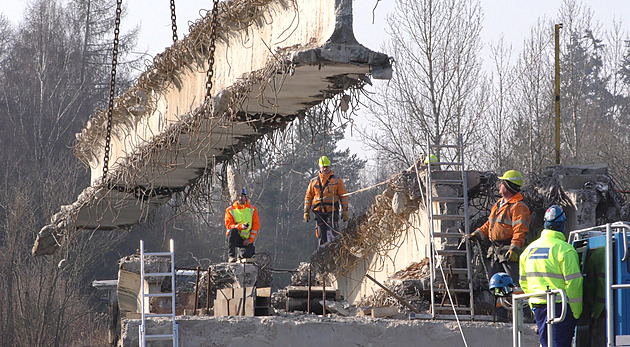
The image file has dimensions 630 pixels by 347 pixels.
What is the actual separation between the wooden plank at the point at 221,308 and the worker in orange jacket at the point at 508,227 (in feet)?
11.7

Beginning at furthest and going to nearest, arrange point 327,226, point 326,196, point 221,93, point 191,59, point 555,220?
1. point 327,226
2. point 326,196
3. point 191,59
4. point 221,93
5. point 555,220

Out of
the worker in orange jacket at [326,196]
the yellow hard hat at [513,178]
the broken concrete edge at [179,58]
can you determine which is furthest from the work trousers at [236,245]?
the yellow hard hat at [513,178]

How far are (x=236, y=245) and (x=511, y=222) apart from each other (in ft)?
21.7

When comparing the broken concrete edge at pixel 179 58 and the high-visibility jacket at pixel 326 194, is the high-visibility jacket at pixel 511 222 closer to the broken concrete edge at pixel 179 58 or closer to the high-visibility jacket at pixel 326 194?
the broken concrete edge at pixel 179 58

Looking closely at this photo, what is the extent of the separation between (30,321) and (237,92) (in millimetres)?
21423

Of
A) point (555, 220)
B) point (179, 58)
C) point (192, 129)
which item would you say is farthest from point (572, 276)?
point (179, 58)

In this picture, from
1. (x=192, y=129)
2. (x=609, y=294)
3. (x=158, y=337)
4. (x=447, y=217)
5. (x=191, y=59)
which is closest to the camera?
(x=609, y=294)

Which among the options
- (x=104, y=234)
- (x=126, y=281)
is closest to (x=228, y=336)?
(x=126, y=281)

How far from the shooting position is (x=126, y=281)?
Answer: 12859 mm

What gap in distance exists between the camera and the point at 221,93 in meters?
9.10

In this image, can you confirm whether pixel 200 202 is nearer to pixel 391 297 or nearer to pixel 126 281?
pixel 126 281

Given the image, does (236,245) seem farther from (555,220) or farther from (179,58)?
(555,220)

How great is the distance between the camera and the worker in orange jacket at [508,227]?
10.4 metres

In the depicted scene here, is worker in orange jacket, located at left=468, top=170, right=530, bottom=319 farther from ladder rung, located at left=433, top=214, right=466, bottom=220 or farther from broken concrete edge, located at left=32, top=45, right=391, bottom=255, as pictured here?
broken concrete edge, located at left=32, top=45, right=391, bottom=255
